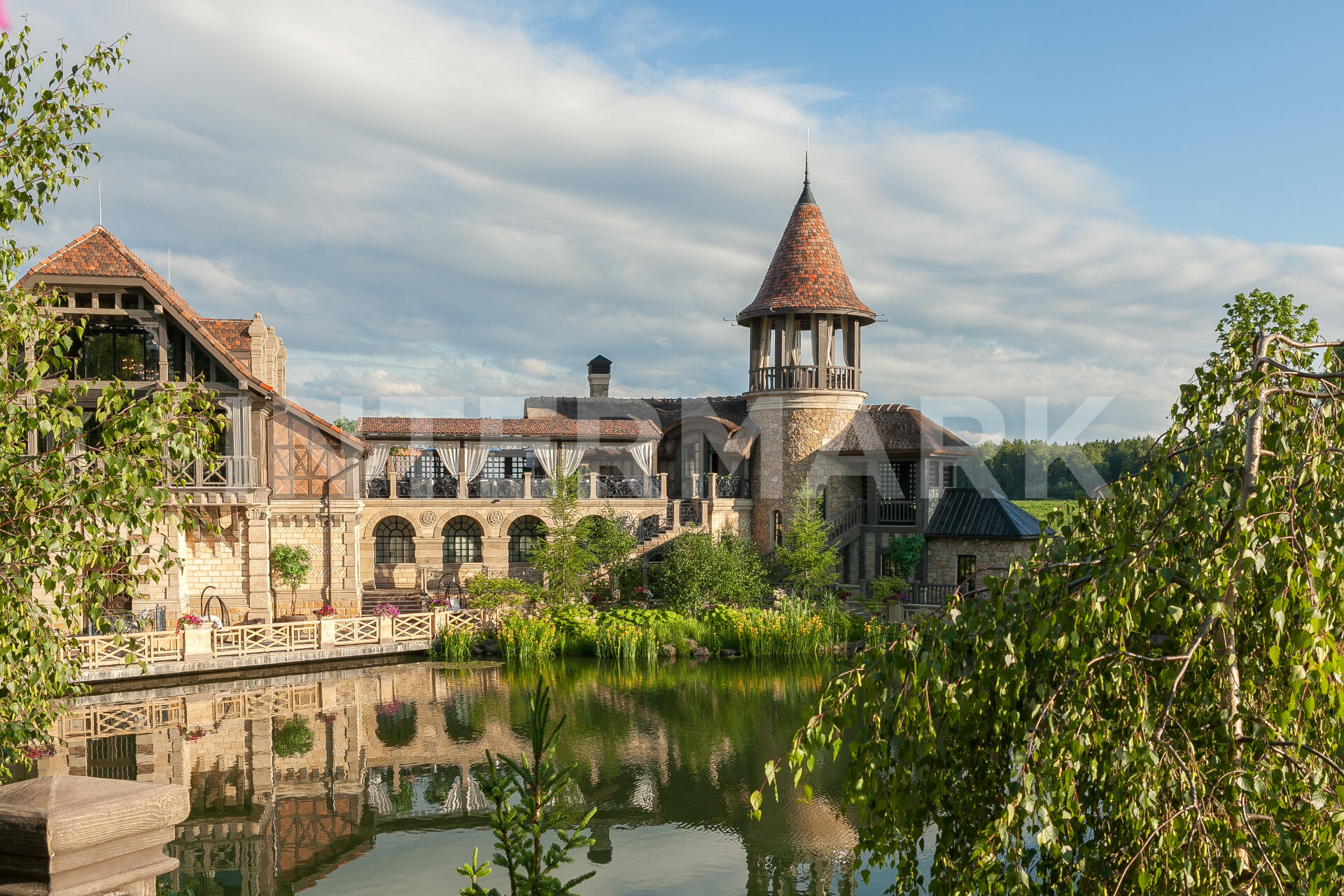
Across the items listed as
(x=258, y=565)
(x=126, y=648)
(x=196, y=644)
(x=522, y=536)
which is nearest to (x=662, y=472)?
(x=522, y=536)

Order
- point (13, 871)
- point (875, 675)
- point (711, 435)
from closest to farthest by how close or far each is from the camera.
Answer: point (13, 871) → point (875, 675) → point (711, 435)

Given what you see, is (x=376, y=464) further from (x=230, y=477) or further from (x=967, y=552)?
(x=967, y=552)

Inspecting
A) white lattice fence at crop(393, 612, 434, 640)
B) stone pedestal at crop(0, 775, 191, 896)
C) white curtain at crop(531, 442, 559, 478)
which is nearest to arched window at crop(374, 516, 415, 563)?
white curtain at crop(531, 442, 559, 478)

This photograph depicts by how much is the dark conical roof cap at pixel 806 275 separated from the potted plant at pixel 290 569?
14540 millimetres

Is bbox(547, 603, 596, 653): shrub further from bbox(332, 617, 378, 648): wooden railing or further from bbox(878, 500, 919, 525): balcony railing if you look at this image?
bbox(878, 500, 919, 525): balcony railing

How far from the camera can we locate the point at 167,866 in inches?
102

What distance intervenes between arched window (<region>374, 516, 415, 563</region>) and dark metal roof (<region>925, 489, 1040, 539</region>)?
1578cm

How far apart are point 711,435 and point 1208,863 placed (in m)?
27.4

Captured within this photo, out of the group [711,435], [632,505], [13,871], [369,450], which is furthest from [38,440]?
[13,871]

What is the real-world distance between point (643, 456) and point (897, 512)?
315 inches

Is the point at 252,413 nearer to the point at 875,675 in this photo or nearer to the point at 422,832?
the point at 422,832

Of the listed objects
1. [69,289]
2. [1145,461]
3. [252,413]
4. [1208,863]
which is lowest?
[1208,863]

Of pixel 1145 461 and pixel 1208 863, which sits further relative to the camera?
pixel 1145 461

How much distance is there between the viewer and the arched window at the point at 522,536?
98.7ft
